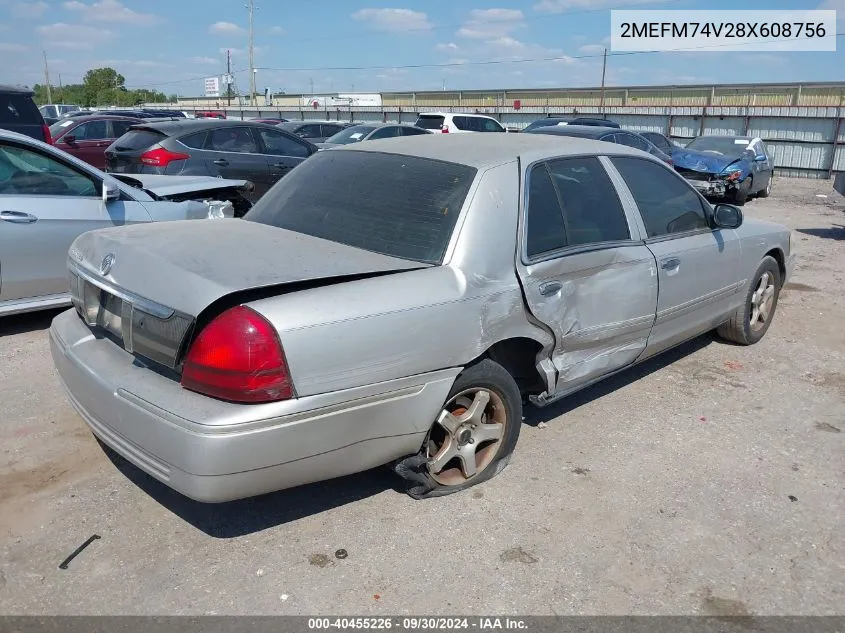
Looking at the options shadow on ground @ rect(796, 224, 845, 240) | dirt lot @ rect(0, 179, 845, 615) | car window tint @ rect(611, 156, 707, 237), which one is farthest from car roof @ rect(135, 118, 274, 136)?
shadow on ground @ rect(796, 224, 845, 240)

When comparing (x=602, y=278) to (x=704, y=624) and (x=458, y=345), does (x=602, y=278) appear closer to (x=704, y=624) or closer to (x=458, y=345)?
(x=458, y=345)

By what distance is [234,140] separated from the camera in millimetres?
10391

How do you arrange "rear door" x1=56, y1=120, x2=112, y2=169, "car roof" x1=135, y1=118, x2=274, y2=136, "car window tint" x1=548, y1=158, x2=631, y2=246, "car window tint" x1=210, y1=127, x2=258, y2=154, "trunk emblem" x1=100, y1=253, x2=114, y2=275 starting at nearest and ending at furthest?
"trunk emblem" x1=100, y1=253, x2=114, y2=275 → "car window tint" x1=548, y1=158, x2=631, y2=246 → "car roof" x1=135, y1=118, x2=274, y2=136 → "car window tint" x1=210, y1=127, x2=258, y2=154 → "rear door" x1=56, y1=120, x2=112, y2=169

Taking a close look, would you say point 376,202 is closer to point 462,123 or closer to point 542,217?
point 542,217

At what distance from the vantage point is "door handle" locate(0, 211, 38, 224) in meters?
5.08

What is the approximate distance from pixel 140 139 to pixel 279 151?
6.57ft

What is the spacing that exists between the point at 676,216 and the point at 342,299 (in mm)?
2732

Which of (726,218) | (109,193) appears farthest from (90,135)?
(726,218)

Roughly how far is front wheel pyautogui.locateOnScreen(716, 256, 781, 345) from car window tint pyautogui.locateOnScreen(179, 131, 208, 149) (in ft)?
24.2

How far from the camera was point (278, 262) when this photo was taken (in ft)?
9.59

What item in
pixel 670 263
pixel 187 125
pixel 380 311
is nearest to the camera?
pixel 380 311

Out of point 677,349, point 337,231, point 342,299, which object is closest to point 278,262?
point 342,299

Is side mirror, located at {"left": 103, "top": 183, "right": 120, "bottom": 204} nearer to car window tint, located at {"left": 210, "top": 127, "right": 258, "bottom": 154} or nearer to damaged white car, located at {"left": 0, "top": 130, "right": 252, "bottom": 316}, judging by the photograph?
damaged white car, located at {"left": 0, "top": 130, "right": 252, "bottom": 316}

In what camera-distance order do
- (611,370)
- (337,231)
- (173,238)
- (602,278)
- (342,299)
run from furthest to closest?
(611,370) → (602,278) → (337,231) → (173,238) → (342,299)
